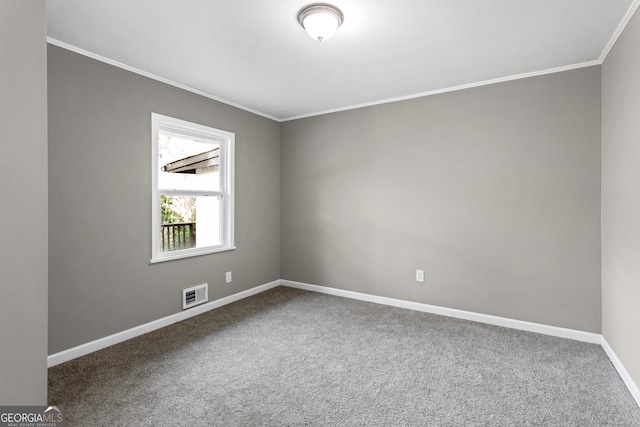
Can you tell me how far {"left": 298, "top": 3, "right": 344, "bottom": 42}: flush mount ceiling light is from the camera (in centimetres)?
206

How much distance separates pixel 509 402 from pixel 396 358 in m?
0.81

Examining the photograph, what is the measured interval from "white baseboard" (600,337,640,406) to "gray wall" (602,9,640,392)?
0.04 meters

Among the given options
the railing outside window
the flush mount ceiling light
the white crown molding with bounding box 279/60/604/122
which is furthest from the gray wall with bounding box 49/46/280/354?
the flush mount ceiling light

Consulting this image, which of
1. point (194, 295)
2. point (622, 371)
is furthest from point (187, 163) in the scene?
point (622, 371)

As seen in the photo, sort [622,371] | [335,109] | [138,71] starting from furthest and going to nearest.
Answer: [335,109]
[138,71]
[622,371]

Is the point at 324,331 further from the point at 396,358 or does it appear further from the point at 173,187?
the point at 173,187

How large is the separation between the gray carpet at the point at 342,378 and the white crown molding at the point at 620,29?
94.5 inches

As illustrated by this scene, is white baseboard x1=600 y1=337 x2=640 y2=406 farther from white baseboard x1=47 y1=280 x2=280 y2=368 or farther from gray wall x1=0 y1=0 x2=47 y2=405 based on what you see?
white baseboard x1=47 y1=280 x2=280 y2=368

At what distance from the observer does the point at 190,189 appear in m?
3.64

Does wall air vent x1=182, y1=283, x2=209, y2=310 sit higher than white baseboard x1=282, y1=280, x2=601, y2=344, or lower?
higher

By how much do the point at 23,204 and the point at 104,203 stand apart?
5.72ft

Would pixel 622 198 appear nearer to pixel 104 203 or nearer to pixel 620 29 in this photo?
pixel 620 29

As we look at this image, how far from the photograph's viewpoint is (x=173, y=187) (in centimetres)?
347

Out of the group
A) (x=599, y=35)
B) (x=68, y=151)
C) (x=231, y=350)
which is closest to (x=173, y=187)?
(x=68, y=151)
